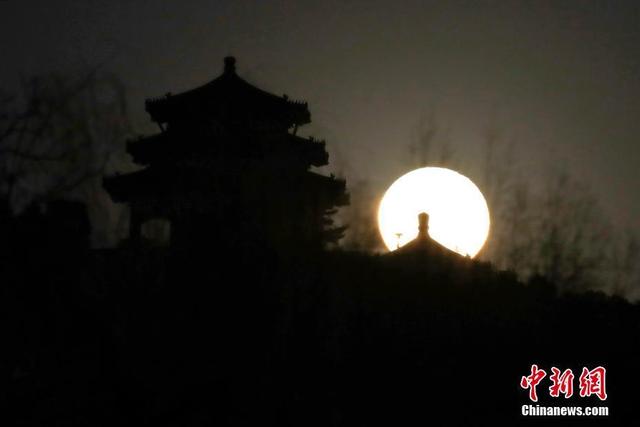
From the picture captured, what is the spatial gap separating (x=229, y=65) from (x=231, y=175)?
8.42 metres

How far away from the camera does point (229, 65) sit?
2538cm

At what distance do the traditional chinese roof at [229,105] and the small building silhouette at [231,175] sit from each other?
3 centimetres

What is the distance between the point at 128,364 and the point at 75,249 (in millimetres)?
1626

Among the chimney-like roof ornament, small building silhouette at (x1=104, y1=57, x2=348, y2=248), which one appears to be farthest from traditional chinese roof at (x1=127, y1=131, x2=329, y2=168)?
the chimney-like roof ornament

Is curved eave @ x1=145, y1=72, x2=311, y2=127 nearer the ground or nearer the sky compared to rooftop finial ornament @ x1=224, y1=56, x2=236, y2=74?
nearer the ground

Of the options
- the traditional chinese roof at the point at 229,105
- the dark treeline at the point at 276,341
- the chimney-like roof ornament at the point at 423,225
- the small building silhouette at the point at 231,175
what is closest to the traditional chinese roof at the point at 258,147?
the small building silhouette at the point at 231,175

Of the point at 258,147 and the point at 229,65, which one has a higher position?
the point at 229,65

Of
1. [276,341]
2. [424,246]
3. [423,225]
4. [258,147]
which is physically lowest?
[276,341]

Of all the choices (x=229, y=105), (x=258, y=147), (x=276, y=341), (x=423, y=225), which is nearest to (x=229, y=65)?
(x=229, y=105)

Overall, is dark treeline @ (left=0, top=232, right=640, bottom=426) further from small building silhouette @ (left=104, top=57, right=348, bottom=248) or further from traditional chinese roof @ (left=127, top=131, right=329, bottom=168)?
traditional chinese roof @ (left=127, top=131, right=329, bottom=168)

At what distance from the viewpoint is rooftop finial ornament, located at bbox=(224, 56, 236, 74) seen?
25.3 meters

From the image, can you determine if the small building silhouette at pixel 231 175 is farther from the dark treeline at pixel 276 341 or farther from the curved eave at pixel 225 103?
the dark treeline at pixel 276 341

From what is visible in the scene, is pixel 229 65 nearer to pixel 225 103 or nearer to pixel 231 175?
pixel 225 103

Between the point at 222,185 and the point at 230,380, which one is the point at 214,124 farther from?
the point at 230,380
